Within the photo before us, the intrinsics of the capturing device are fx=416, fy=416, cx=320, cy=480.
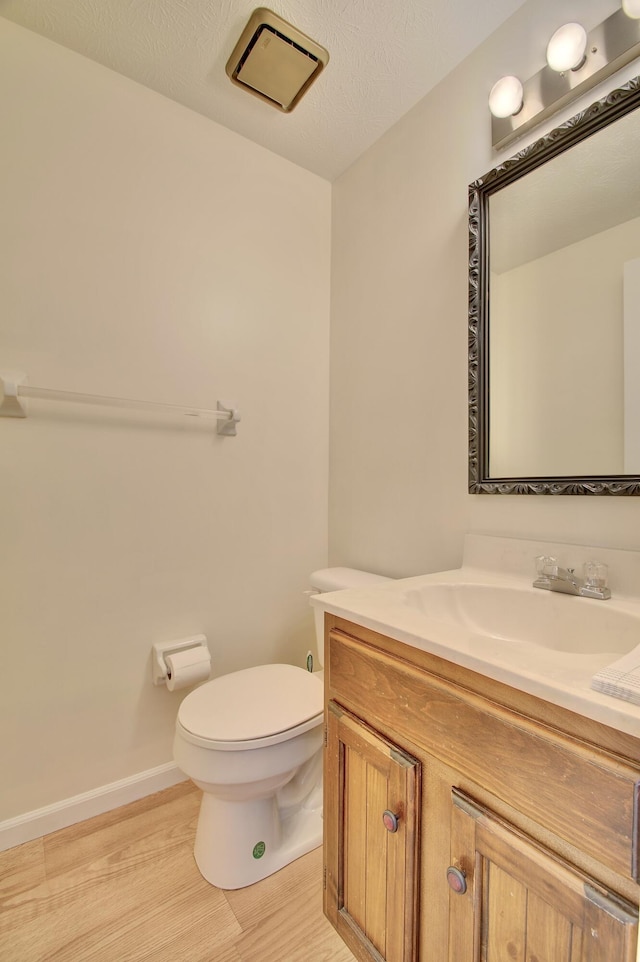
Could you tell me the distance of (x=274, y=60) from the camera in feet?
4.19

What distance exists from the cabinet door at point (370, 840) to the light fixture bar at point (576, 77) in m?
1.52

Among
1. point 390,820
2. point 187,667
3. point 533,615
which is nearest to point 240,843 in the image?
point 187,667

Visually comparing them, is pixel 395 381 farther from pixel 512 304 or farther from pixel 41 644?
pixel 41 644

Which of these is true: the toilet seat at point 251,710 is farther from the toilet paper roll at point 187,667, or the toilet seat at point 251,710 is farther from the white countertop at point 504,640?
the white countertop at point 504,640

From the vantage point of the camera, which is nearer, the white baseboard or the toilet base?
the toilet base

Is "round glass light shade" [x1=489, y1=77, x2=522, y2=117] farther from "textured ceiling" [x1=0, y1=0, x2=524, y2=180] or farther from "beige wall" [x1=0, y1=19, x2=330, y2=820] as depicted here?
"beige wall" [x1=0, y1=19, x2=330, y2=820]

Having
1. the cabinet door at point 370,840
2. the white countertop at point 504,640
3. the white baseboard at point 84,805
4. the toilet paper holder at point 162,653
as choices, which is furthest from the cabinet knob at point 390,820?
the white baseboard at point 84,805

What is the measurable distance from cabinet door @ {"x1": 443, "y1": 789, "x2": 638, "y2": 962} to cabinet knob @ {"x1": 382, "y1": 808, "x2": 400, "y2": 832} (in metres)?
0.11

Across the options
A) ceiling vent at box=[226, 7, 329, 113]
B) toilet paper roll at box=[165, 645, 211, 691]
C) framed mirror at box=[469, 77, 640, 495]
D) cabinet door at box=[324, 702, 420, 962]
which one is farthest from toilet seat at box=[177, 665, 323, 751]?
ceiling vent at box=[226, 7, 329, 113]

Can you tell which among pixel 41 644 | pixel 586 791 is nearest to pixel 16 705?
pixel 41 644

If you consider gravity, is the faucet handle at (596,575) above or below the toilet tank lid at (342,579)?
above

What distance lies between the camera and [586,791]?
1.61 feet

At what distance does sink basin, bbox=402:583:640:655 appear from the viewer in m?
0.82

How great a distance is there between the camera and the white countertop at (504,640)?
1.61 ft
